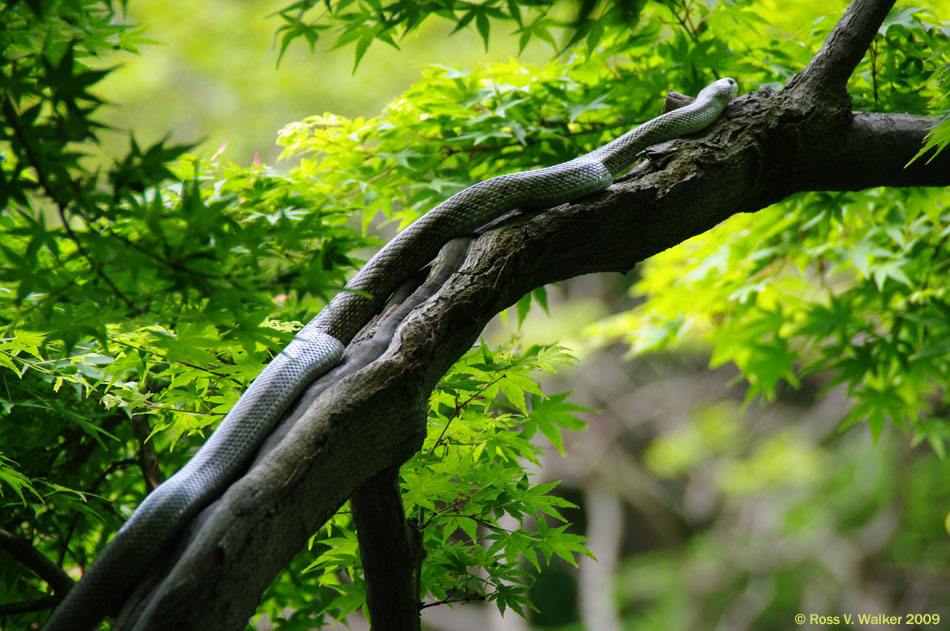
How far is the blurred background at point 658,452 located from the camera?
6.96m

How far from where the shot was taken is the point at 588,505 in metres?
8.00

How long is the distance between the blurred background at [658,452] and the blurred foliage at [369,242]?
4231mm

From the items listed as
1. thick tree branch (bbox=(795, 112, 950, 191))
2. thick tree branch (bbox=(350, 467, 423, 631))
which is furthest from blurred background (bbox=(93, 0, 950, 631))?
thick tree branch (bbox=(350, 467, 423, 631))

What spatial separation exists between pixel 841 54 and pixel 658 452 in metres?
6.10

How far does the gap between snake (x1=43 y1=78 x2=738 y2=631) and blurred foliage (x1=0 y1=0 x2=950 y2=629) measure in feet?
0.33

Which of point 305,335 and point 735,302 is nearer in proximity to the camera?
point 305,335

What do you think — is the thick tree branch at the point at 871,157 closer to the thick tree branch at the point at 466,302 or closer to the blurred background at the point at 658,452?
the thick tree branch at the point at 466,302

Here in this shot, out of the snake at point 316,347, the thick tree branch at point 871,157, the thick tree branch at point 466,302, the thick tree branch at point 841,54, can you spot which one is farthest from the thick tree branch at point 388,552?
the thick tree branch at point 841,54

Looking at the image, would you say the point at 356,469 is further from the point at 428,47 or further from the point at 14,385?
the point at 428,47

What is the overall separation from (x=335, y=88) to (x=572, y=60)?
525cm

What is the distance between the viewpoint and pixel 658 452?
764 cm

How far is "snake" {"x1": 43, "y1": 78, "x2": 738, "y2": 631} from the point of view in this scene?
114 centimetres

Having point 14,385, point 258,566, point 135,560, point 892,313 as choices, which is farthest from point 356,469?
point 892,313

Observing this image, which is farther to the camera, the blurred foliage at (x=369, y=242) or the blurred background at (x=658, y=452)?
the blurred background at (x=658, y=452)
